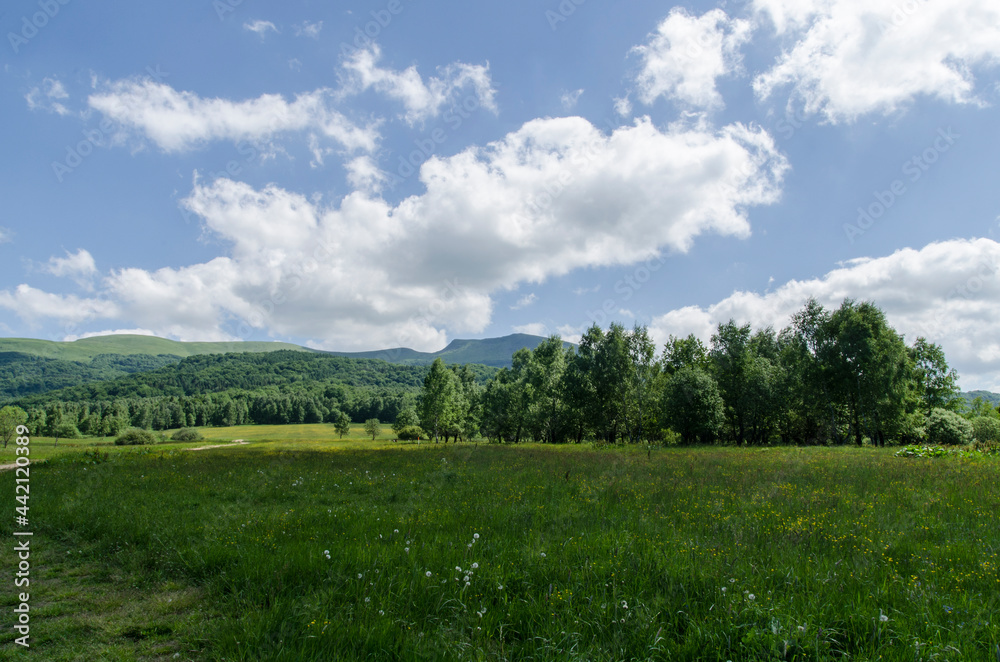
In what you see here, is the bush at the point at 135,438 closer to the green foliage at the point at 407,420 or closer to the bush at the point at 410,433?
the bush at the point at 410,433

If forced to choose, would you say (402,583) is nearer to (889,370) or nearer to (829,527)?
(829,527)

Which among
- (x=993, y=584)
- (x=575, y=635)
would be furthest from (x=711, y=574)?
(x=993, y=584)

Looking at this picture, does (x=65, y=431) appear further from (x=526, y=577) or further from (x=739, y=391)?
(x=739, y=391)

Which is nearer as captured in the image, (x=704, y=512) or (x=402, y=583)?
(x=402, y=583)

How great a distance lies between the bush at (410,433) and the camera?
83.5m

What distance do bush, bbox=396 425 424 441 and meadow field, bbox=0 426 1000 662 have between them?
247ft

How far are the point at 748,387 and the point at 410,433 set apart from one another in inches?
2454

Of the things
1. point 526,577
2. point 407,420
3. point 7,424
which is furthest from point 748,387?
point 7,424

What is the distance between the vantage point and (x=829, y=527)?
24.1 ft

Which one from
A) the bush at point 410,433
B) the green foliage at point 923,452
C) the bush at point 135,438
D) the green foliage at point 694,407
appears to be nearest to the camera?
the green foliage at point 923,452

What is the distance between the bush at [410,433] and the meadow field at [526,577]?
75.2 metres

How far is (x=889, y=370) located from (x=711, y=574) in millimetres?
49888

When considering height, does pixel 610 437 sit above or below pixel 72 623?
below

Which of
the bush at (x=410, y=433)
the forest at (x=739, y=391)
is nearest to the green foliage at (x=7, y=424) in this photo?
the bush at (x=410, y=433)
